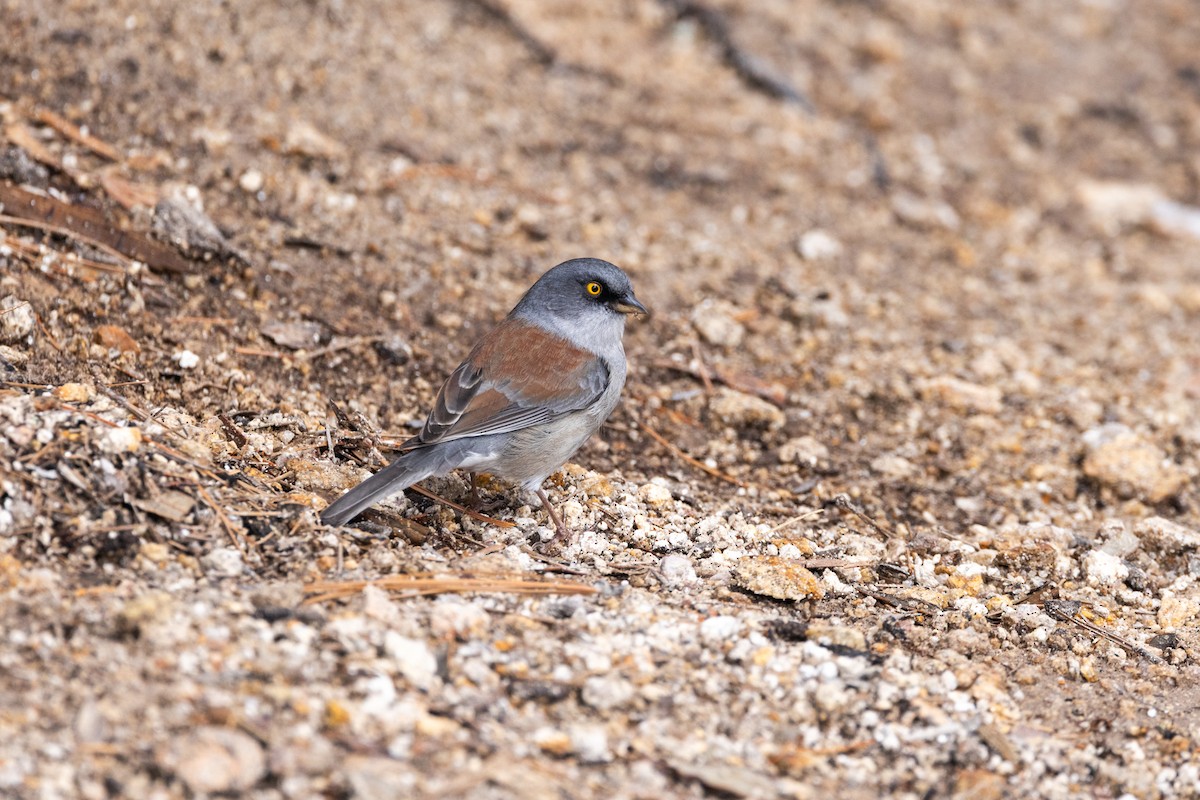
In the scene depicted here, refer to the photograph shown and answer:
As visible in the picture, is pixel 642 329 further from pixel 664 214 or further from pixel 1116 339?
pixel 1116 339

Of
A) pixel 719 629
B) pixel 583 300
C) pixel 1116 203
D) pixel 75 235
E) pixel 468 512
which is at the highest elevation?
pixel 1116 203

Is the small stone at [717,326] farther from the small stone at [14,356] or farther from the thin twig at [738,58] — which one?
the small stone at [14,356]

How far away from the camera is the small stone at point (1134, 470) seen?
5.68 metres

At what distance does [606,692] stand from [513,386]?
1.64 meters

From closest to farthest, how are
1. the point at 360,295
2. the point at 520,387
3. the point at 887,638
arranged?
the point at 887,638
the point at 520,387
the point at 360,295

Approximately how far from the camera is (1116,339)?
7223 millimetres

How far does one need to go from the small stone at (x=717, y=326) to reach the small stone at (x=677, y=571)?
2.18 meters

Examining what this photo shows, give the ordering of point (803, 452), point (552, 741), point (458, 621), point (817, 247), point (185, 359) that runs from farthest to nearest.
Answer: point (817, 247) → point (803, 452) → point (185, 359) → point (458, 621) → point (552, 741)

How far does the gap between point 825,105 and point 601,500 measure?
193 inches

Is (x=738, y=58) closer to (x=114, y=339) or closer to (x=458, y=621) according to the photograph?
(x=114, y=339)

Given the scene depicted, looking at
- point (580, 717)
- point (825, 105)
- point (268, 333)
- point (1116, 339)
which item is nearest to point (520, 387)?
point (268, 333)

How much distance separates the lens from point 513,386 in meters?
4.83

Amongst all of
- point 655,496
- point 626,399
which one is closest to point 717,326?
point 626,399

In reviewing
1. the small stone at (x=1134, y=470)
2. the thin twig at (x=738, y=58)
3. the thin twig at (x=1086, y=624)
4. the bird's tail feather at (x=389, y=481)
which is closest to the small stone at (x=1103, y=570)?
the thin twig at (x=1086, y=624)
